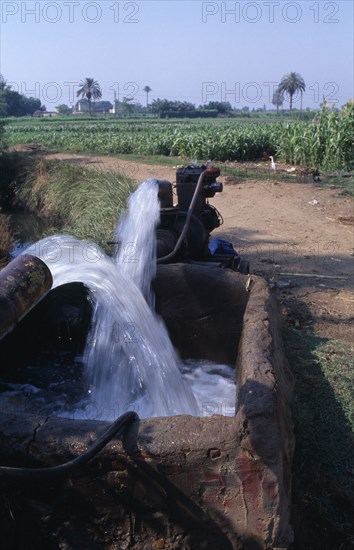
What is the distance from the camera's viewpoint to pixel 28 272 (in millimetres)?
2361

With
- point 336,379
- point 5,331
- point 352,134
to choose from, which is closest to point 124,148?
point 352,134

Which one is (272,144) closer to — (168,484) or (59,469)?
(168,484)

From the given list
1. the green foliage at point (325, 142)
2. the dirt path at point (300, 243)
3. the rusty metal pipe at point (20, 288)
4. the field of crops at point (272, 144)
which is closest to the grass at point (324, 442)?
the dirt path at point (300, 243)

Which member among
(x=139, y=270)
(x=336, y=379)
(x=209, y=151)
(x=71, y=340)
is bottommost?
(x=336, y=379)

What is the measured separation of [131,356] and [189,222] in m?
1.26

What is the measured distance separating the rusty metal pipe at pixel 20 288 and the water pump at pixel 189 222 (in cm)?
169

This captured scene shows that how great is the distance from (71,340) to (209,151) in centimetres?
→ 1552

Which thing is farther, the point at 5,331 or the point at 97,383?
the point at 97,383

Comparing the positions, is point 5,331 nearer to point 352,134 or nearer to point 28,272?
point 28,272

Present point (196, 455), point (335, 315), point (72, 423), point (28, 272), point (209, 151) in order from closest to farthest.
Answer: point (196, 455) < point (72, 423) < point (28, 272) < point (335, 315) < point (209, 151)

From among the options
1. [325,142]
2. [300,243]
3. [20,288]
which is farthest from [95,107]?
[20,288]

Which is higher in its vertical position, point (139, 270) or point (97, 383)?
point (139, 270)

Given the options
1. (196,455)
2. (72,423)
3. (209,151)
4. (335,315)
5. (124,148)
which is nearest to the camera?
(196,455)

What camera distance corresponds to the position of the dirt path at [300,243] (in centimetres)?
550
